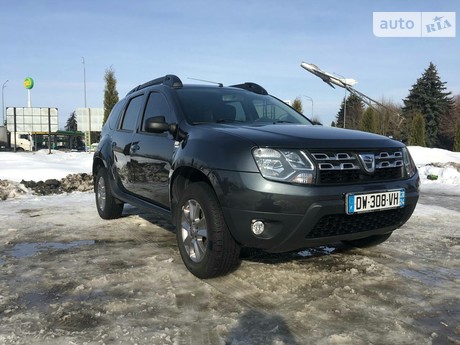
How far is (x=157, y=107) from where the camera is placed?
4684mm

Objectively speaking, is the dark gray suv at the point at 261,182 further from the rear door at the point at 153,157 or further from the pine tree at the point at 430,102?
the pine tree at the point at 430,102

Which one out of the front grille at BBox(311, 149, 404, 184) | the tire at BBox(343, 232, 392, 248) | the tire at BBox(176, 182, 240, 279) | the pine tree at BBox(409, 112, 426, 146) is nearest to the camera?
the front grille at BBox(311, 149, 404, 184)

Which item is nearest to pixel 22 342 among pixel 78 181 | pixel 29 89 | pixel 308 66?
pixel 78 181

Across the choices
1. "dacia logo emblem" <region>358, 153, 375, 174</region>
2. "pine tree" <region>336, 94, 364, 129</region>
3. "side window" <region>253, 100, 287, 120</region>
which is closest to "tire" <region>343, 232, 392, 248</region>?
"dacia logo emblem" <region>358, 153, 375, 174</region>

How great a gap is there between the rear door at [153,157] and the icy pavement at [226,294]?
2.06 feet

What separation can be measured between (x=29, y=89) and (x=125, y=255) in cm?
5129

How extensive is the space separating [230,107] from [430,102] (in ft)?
170

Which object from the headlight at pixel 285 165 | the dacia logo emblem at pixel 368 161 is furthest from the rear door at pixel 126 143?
the dacia logo emblem at pixel 368 161

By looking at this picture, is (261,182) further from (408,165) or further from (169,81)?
(169,81)

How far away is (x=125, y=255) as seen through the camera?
4387 mm

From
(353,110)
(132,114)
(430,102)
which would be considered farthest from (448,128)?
(132,114)

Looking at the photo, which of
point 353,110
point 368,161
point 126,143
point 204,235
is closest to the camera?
point 368,161

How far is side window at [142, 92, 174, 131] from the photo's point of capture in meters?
4.36

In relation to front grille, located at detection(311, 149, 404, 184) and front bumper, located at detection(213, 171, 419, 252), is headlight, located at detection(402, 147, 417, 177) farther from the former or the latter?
front bumper, located at detection(213, 171, 419, 252)
